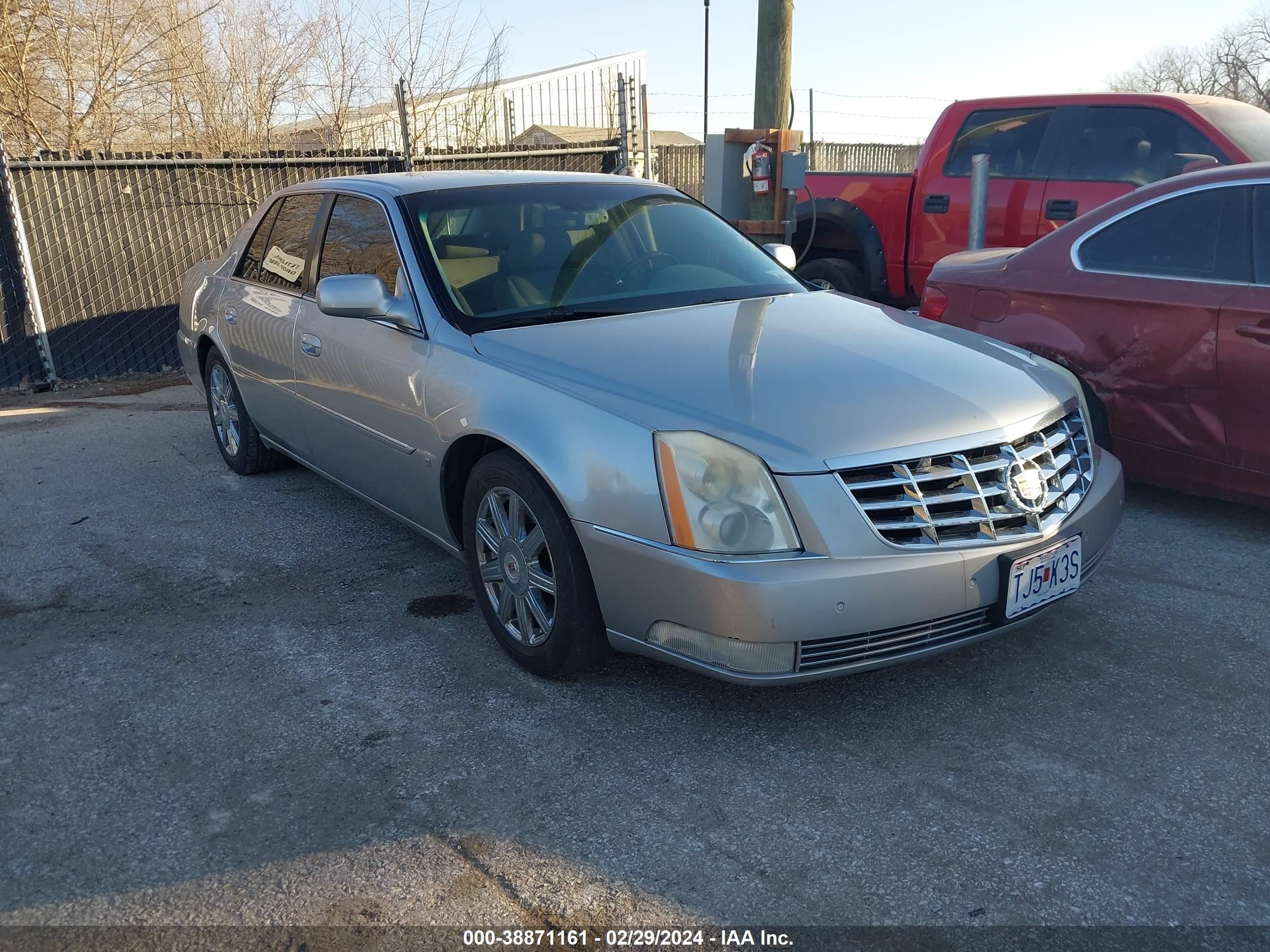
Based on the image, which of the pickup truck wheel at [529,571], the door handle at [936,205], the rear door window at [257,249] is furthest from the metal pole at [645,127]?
the pickup truck wheel at [529,571]

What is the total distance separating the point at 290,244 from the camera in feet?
16.4

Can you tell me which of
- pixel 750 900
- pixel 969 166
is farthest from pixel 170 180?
pixel 750 900

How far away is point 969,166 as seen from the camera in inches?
297

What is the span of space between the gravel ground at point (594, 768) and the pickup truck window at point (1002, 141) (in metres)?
3.76

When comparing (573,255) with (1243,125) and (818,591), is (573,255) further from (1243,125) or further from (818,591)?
(1243,125)

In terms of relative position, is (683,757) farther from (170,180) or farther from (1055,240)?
(170,180)

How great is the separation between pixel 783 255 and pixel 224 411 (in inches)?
125

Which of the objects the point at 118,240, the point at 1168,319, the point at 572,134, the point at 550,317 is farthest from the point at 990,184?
the point at 572,134

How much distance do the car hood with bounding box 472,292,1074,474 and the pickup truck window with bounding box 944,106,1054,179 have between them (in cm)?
395

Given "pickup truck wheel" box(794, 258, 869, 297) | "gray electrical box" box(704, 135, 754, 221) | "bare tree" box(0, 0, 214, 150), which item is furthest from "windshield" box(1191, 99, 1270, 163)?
"bare tree" box(0, 0, 214, 150)

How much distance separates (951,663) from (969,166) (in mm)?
5098

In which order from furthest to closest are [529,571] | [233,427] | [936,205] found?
1. [936,205]
2. [233,427]
3. [529,571]

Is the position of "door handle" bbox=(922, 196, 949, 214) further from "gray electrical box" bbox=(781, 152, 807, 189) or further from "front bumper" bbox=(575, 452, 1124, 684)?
"front bumper" bbox=(575, 452, 1124, 684)

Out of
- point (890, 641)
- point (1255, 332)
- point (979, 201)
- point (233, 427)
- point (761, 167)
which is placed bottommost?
point (233, 427)
